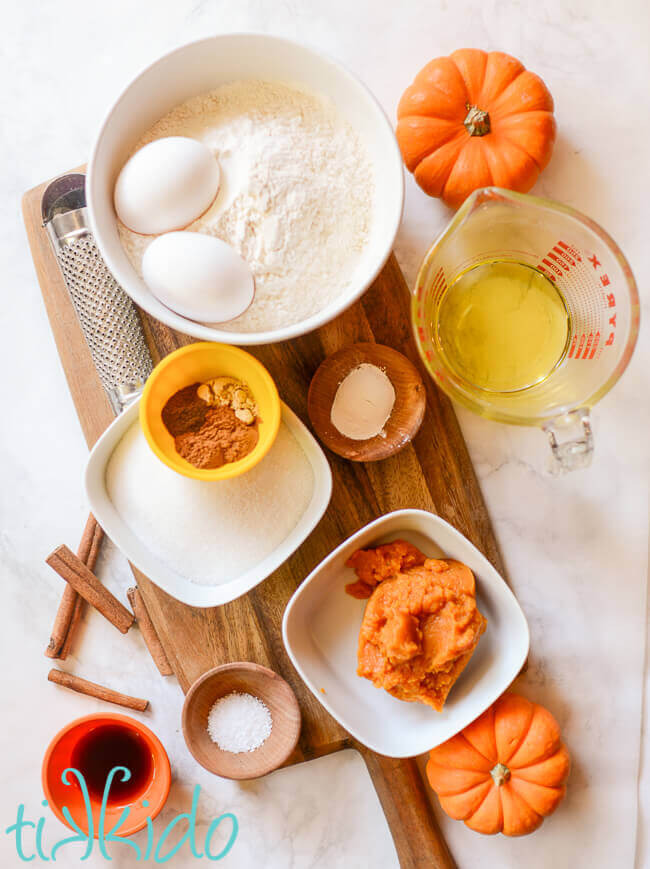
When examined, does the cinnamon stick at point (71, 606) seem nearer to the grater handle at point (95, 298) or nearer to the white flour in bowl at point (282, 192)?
the grater handle at point (95, 298)

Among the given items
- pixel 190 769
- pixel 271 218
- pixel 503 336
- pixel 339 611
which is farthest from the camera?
pixel 190 769

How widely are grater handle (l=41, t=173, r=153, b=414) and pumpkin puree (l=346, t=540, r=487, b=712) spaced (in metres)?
0.58

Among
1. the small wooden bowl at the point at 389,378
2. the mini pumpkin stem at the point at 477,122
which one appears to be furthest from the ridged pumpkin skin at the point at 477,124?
the small wooden bowl at the point at 389,378

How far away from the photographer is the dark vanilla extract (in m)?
1.37

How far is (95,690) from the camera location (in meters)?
1.44

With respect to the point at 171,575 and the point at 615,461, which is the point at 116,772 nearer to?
the point at 171,575

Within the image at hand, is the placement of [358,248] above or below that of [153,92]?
below

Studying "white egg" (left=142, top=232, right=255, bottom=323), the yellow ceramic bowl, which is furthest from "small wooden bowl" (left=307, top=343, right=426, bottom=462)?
"white egg" (left=142, top=232, right=255, bottom=323)

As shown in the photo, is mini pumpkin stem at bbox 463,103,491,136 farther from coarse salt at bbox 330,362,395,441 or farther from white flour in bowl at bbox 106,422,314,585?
white flour in bowl at bbox 106,422,314,585

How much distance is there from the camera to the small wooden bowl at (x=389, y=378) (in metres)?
1.24

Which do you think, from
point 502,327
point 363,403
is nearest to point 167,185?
point 363,403

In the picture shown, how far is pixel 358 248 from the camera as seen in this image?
1146 mm

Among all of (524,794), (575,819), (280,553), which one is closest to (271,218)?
(280,553)

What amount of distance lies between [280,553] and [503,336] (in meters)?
0.55
